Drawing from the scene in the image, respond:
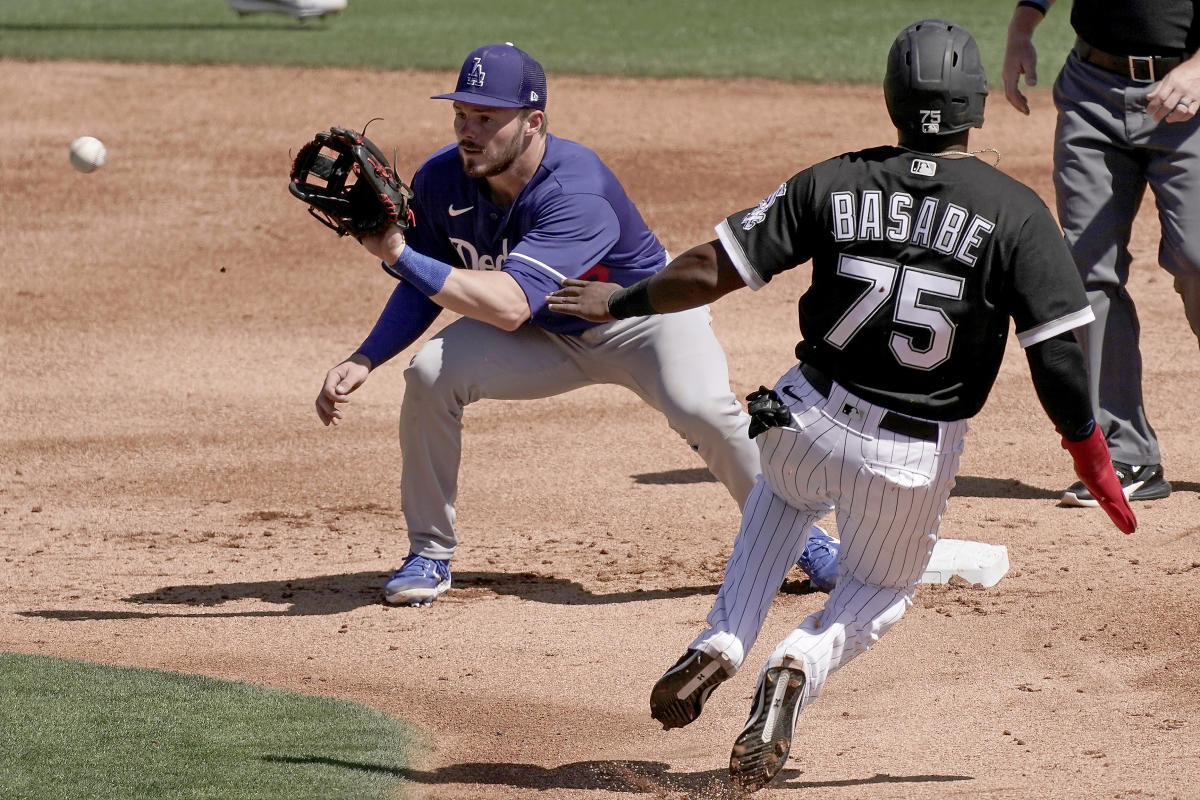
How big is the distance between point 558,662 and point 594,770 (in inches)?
29.0

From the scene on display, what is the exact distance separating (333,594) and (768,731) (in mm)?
2146

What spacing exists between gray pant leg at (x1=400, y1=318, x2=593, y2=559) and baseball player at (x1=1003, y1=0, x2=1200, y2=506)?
1.86 m

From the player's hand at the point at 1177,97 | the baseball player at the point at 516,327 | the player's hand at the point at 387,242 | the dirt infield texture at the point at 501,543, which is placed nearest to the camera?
the dirt infield texture at the point at 501,543

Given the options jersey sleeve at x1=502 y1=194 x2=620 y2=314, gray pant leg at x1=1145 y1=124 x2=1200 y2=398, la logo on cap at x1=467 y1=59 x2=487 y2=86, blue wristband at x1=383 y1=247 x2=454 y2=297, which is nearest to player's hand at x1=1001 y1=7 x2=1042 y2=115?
gray pant leg at x1=1145 y1=124 x2=1200 y2=398

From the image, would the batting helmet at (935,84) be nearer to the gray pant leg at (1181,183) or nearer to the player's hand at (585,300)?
the player's hand at (585,300)

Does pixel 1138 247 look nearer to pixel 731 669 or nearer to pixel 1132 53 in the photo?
pixel 1132 53

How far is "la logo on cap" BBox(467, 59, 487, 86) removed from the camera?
15.3 ft

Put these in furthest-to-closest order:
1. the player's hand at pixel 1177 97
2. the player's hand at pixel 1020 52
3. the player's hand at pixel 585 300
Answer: the player's hand at pixel 1020 52
the player's hand at pixel 1177 97
the player's hand at pixel 585 300

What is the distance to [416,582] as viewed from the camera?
4.92 m

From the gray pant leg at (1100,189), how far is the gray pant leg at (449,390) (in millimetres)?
1829

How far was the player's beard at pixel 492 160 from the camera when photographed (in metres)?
4.70

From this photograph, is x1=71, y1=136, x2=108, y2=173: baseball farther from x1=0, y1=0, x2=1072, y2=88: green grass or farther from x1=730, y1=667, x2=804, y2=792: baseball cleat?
x1=0, y1=0, x2=1072, y2=88: green grass

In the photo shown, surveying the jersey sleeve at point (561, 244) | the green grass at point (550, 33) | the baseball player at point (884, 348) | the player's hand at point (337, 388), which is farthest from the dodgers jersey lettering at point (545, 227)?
the green grass at point (550, 33)

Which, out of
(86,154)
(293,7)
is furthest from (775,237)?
(293,7)
